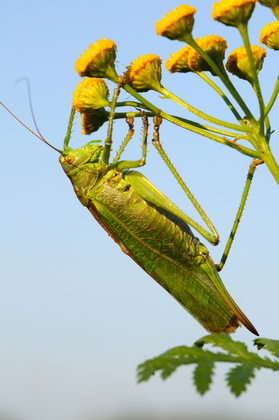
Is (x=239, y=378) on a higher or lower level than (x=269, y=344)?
lower

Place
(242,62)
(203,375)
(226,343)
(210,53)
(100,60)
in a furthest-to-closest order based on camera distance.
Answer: (100,60)
(210,53)
(242,62)
(226,343)
(203,375)

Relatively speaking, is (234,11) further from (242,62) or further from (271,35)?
(271,35)

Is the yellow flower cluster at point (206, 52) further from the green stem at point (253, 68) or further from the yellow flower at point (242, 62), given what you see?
the green stem at point (253, 68)

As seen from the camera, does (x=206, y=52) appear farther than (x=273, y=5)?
Yes

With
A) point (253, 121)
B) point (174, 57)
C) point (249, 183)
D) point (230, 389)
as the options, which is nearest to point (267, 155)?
point (253, 121)

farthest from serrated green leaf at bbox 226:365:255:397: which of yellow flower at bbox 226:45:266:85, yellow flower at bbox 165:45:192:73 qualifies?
yellow flower at bbox 165:45:192:73

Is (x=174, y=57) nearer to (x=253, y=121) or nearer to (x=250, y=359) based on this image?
(x=253, y=121)

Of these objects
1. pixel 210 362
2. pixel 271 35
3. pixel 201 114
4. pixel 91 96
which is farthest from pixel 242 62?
pixel 210 362
